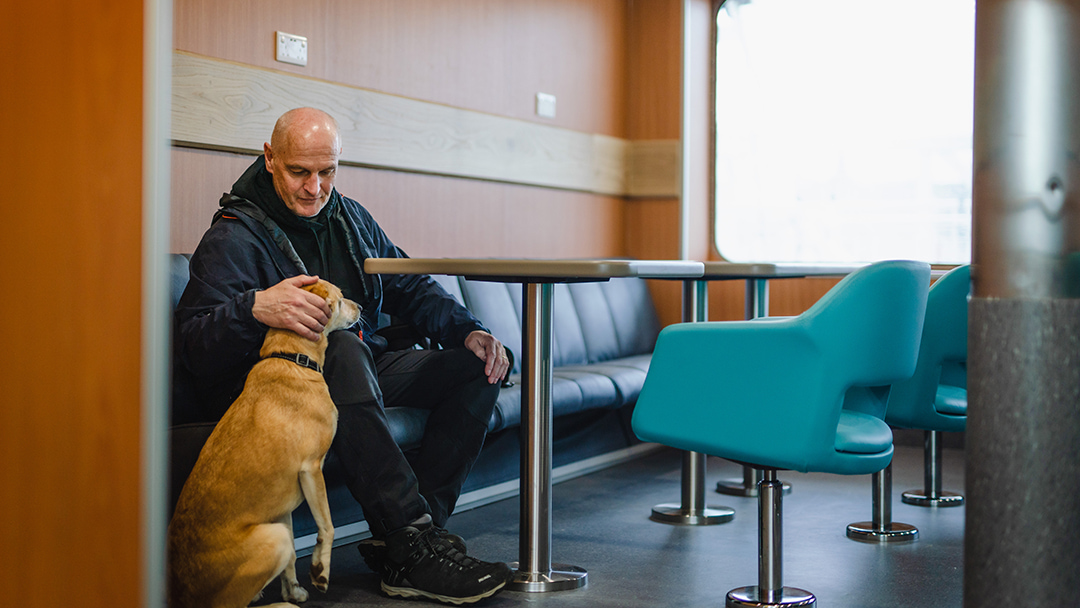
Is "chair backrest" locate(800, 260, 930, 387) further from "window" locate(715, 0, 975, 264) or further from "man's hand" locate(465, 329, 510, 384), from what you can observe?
"window" locate(715, 0, 975, 264)

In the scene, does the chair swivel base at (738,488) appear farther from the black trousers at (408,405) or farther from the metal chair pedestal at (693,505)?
the black trousers at (408,405)

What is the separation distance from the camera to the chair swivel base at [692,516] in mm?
3697

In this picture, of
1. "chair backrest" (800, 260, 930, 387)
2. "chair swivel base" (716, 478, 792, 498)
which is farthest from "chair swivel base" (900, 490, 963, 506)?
"chair backrest" (800, 260, 930, 387)

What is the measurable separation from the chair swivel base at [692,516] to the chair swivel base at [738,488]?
0.36m

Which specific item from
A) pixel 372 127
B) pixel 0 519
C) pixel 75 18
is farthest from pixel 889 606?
pixel 372 127

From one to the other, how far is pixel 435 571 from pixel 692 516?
1.30m

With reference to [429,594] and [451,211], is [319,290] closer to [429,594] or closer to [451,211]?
[429,594]

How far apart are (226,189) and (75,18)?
5.81 ft

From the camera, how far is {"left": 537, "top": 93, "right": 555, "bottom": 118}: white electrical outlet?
529 cm

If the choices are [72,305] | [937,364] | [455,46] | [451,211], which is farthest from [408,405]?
[455,46]

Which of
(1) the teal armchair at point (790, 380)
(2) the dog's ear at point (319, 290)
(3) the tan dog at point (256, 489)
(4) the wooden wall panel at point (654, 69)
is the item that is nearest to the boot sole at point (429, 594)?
(3) the tan dog at point (256, 489)

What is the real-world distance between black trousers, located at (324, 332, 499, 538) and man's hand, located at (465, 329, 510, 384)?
3 centimetres

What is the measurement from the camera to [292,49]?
12.7 feet

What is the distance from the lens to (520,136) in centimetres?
512
